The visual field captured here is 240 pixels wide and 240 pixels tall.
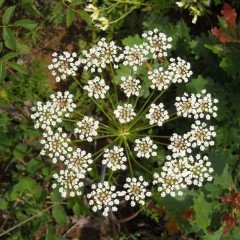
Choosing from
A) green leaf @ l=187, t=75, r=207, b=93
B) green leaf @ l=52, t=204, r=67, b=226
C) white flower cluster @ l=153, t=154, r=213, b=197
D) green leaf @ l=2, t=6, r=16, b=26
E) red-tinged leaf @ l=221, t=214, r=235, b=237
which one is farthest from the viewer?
green leaf @ l=187, t=75, r=207, b=93

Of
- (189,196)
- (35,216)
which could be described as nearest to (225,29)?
(189,196)

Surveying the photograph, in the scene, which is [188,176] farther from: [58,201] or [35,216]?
[35,216]

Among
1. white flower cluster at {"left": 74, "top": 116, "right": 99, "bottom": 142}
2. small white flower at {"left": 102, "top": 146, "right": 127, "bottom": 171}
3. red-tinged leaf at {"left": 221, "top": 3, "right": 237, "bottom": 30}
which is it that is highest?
red-tinged leaf at {"left": 221, "top": 3, "right": 237, "bottom": 30}

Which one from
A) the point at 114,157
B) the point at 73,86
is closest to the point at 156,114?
the point at 114,157

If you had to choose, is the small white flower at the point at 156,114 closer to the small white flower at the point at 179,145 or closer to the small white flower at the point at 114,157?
the small white flower at the point at 179,145

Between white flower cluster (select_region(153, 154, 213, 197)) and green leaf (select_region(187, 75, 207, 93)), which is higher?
green leaf (select_region(187, 75, 207, 93))

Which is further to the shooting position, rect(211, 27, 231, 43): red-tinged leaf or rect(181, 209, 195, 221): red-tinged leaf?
rect(211, 27, 231, 43): red-tinged leaf

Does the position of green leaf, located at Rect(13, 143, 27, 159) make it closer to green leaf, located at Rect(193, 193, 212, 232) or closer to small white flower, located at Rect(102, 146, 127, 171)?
small white flower, located at Rect(102, 146, 127, 171)

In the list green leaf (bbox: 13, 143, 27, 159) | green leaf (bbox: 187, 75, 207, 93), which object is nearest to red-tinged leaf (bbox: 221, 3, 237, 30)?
green leaf (bbox: 187, 75, 207, 93)
